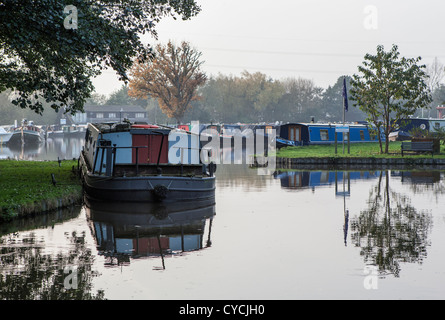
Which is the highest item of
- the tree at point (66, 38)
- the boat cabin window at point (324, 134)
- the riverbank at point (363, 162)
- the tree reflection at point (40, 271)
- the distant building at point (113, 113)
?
the distant building at point (113, 113)

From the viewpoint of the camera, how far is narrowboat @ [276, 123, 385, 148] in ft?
171

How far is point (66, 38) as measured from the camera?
52.9 feet

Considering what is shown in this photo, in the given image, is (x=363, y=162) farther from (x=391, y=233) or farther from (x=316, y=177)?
(x=391, y=233)

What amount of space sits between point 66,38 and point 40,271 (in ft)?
27.3

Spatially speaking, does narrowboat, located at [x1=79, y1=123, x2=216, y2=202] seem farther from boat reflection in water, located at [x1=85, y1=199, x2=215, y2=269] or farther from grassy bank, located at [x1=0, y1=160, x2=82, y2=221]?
grassy bank, located at [x1=0, y1=160, x2=82, y2=221]

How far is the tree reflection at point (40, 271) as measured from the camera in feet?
27.3

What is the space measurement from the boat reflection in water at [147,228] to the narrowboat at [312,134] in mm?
34525

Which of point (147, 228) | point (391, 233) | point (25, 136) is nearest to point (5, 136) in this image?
point (25, 136)

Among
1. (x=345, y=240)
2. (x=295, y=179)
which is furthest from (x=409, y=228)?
(x=295, y=179)

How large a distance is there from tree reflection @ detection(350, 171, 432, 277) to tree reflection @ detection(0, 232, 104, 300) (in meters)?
4.74

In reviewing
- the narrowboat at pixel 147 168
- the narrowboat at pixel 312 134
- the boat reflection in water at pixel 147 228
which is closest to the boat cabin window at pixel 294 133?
the narrowboat at pixel 312 134

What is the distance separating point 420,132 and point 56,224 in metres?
37.3

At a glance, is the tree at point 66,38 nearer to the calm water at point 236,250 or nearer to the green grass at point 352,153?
the calm water at point 236,250

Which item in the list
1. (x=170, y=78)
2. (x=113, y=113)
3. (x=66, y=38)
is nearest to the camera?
(x=66, y=38)
